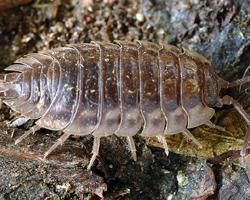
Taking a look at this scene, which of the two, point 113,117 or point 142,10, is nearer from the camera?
point 113,117

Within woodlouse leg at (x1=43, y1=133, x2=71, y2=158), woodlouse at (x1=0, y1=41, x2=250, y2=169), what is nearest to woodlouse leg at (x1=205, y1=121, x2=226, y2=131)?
woodlouse at (x1=0, y1=41, x2=250, y2=169)

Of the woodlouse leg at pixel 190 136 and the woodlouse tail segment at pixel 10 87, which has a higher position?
the woodlouse tail segment at pixel 10 87

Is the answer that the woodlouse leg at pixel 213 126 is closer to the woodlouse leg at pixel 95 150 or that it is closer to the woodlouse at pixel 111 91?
the woodlouse at pixel 111 91

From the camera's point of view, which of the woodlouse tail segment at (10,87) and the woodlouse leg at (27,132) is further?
the woodlouse leg at (27,132)

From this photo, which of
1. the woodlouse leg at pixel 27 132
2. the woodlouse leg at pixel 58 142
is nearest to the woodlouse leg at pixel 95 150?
the woodlouse leg at pixel 58 142

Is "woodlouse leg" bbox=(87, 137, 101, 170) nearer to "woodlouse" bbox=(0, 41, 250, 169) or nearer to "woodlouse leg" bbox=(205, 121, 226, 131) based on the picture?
"woodlouse" bbox=(0, 41, 250, 169)

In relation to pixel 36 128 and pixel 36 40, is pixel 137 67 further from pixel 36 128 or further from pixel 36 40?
pixel 36 40

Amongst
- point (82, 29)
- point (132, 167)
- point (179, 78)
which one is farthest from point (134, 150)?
point (82, 29)

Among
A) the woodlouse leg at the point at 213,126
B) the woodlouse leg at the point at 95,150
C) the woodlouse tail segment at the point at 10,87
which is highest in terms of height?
the woodlouse tail segment at the point at 10,87
